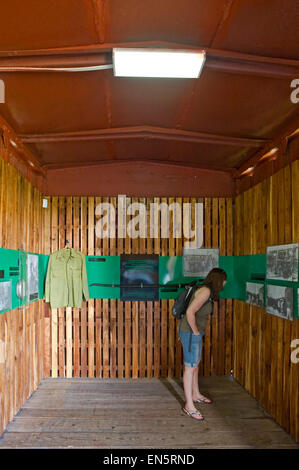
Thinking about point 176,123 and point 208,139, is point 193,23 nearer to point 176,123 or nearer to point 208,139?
point 176,123

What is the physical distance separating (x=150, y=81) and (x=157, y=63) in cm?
36

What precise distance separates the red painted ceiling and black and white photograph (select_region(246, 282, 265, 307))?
1.71 m

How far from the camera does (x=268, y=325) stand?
13.7ft

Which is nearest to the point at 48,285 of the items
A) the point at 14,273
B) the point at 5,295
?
the point at 14,273

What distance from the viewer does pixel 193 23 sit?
2328mm

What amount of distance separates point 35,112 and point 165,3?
1.93m

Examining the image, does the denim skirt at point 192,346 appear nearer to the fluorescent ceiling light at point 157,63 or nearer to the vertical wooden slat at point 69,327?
the vertical wooden slat at point 69,327

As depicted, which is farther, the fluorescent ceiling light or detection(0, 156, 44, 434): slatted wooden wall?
detection(0, 156, 44, 434): slatted wooden wall

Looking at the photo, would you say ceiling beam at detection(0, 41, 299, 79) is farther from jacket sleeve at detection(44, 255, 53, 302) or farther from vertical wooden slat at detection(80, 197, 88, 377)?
A: jacket sleeve at detection(44, 255, 53, 302)

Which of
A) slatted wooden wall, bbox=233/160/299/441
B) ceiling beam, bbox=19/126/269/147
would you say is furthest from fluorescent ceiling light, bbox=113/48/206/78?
slatted wooden wall, bbox=233/160/299/441

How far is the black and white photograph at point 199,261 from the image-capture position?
5.60 metres

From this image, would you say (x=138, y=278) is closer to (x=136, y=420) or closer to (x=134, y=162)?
(x=134, y=162)

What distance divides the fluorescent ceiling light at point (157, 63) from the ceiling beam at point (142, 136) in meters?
1.34

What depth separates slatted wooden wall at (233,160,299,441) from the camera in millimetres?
3633
